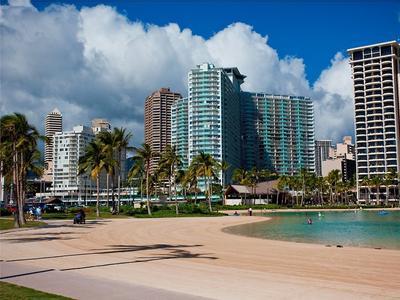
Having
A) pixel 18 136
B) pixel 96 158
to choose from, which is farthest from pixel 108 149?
pixel 18 136

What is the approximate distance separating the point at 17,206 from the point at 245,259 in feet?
87.8

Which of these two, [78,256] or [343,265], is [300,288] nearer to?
[343,265]

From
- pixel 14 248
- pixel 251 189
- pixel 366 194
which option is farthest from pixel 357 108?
pixel 14 248

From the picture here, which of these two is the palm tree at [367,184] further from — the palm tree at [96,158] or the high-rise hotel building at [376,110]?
the palm tree at [96,158]

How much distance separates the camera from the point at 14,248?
23172 mm

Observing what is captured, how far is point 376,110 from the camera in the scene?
601 feet

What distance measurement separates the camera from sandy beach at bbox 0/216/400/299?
12.6 metres

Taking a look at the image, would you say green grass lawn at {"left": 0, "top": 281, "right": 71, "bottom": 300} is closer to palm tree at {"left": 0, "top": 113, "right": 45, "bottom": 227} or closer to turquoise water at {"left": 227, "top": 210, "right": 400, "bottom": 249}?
turquoise water at {"left": 227, "top": 210, "right": 400, "bottom": 249}

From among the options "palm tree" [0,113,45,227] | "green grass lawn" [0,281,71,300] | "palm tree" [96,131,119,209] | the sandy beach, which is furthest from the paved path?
"palm tree" [96,131,119,209]

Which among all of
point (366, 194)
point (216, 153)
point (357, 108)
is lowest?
point (366, 194)

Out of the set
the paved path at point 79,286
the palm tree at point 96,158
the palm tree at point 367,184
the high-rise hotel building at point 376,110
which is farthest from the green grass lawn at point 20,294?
the high-rise hotel building at point 376,110

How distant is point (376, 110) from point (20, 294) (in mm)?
189174

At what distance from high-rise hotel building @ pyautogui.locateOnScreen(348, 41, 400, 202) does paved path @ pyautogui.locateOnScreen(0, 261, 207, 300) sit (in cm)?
17483

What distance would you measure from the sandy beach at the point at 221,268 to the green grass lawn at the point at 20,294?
57cm
